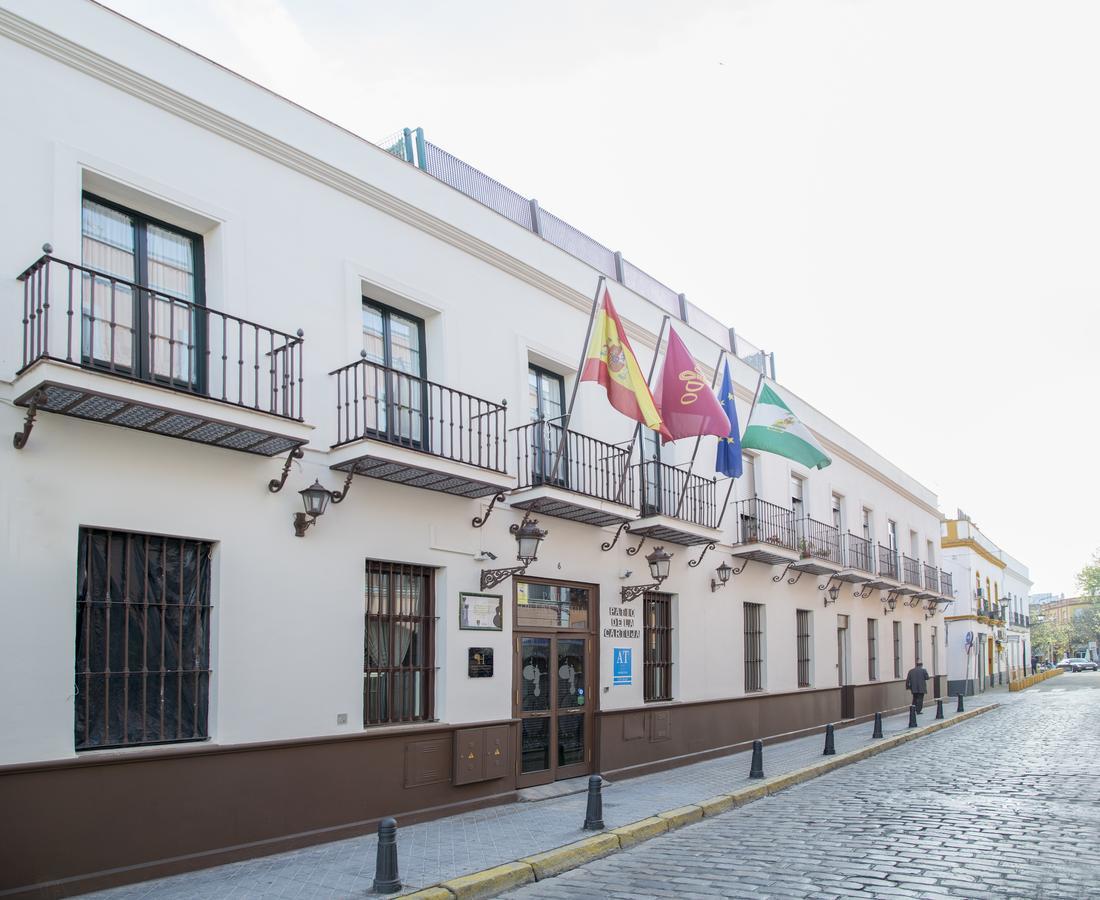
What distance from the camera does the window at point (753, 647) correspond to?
17703mm

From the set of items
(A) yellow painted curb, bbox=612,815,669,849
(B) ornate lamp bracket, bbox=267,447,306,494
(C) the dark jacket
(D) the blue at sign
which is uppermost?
(B) ornate lamp bracket, bbox=267,447,306,494

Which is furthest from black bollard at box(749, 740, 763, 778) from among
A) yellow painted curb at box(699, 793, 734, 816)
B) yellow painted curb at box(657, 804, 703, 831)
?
yellow painted curb at box(657, 804, 703, 831)

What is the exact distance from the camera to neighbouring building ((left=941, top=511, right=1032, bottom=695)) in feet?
129

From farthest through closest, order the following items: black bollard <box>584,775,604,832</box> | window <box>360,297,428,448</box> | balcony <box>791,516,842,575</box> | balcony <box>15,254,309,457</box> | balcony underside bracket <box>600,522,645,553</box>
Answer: balcony <box>791,516,842,575</box> → balcony underside bracket <box>600,522,645,553</box> → window <box>360,297,428,448</box> → black bollard <box>584,775,604,832</box> → balcony <box>15,254,309,457</box>

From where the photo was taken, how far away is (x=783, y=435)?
→ 15.6m

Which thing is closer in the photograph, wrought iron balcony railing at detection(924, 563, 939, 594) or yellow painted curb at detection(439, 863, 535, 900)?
yellow painted curb at detection(439, 863, 535, 900)

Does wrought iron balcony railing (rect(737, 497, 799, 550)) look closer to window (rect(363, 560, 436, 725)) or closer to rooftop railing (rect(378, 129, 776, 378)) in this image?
rooftop railing (rect(378, 129, 776, 378))

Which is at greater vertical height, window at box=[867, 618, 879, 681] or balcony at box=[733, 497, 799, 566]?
balcony at box=[733, 497, 799, 566]

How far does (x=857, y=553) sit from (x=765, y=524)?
6195 millimetres

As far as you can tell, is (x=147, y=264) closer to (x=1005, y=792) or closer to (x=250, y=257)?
(x=250, y=257)

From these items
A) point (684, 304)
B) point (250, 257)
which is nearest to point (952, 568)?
point (684, 304)

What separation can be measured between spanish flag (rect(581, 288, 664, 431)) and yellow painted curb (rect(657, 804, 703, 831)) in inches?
176

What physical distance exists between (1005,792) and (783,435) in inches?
245

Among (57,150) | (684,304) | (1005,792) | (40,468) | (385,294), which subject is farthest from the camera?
(684,304)
